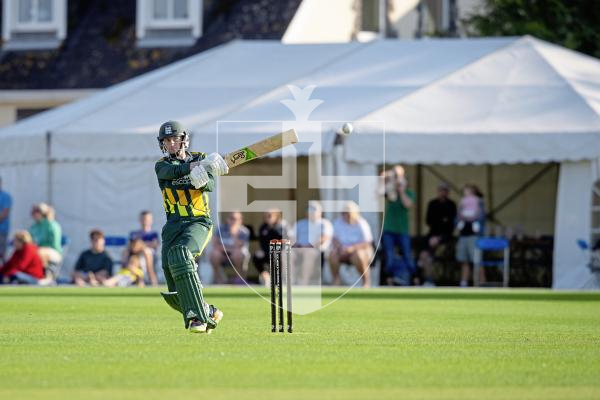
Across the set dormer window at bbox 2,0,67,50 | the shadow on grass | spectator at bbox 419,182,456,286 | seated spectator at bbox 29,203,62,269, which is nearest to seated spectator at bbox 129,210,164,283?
seated spectator at bbox 29,203,62,269

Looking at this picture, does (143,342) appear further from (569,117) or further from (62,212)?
(62,212)

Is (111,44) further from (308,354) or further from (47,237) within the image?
(308,354)

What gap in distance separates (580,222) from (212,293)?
763cm

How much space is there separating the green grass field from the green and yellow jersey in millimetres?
1036

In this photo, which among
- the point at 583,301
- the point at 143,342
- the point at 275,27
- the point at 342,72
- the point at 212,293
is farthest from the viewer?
the point at 275,27

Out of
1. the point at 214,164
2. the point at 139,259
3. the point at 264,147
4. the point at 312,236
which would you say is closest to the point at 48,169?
the point at 139,259

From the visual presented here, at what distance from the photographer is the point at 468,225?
2873 centimetres

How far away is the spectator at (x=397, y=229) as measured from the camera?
28.4 metres

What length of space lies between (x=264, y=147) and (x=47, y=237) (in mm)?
15870

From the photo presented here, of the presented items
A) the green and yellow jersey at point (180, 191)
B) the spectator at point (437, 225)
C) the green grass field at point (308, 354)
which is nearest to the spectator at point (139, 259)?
the spectator at point (437, 225)

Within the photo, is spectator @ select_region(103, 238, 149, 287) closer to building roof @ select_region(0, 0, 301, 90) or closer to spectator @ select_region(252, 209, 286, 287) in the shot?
spectator @ select_region(252, 209, 286, 287)

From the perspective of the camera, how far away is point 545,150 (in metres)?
27.8

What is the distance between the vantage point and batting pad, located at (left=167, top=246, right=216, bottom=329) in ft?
43.3

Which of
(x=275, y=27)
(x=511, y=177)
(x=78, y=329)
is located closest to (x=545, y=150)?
(x=511, y=177)
